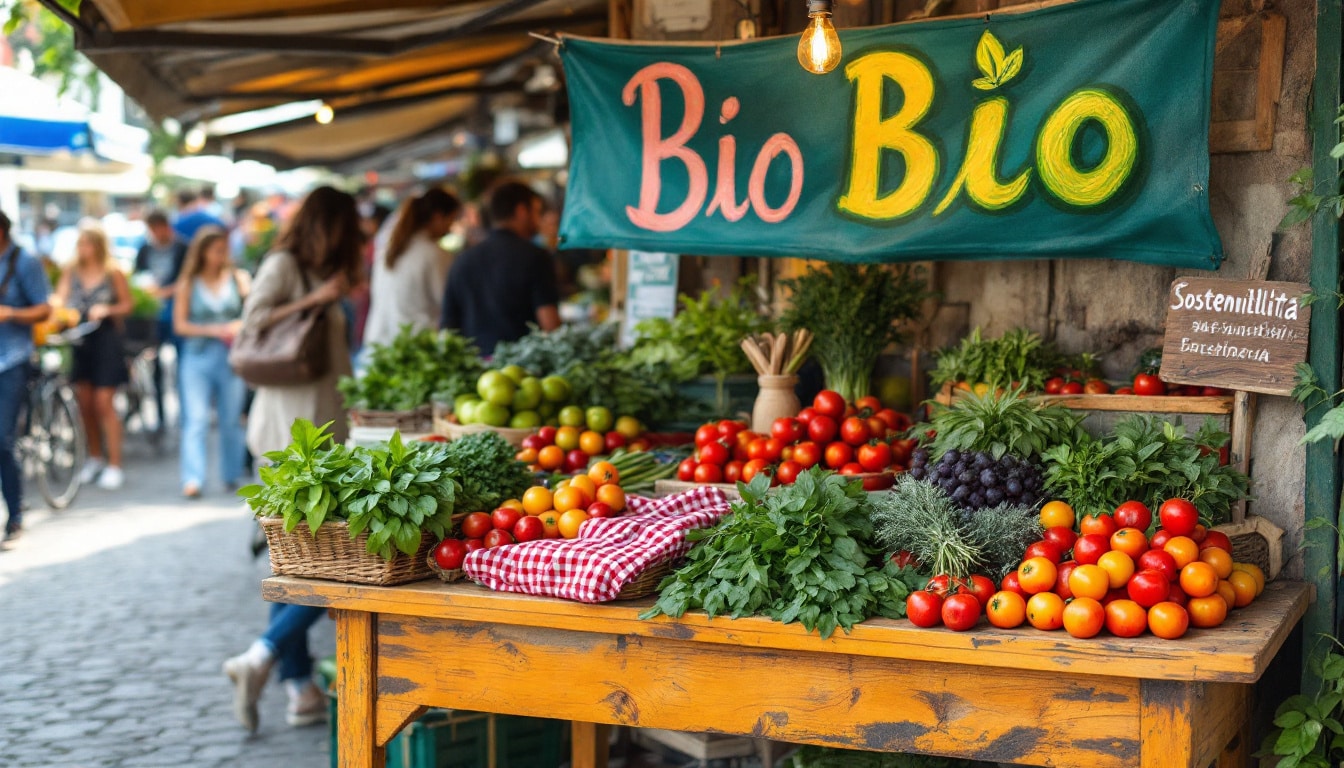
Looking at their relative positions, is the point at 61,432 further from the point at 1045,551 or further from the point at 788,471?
the point at 1045,551

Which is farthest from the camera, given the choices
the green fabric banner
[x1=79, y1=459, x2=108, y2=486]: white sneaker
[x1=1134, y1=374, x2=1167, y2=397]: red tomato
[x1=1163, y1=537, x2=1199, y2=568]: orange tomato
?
[x1=79, y1=459, x2=108, y2=486]: white sneaker

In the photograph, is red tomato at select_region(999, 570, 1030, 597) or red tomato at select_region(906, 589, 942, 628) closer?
red tomato at select_region(906, 589, 942, 628)

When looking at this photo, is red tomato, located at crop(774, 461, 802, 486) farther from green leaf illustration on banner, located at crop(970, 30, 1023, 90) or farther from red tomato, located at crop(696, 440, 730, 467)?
green leaf illustration on banner, located at crop(970, 30, 1023, 90)

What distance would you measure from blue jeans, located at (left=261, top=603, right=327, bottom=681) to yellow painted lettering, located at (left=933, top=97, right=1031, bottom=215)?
3.29 meters

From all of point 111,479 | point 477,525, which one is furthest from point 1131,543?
point 111,479

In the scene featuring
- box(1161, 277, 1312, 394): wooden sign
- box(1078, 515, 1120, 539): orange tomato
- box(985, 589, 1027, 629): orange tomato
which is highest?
box(1161, 277, 1312, 394): wooden sign

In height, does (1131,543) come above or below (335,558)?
above

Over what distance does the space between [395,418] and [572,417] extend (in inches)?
44.3

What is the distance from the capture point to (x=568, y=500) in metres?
4.15

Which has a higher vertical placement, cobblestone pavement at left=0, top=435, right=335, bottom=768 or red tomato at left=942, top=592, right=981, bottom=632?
red tomato at left=942, top=592, right=981, bottom=632

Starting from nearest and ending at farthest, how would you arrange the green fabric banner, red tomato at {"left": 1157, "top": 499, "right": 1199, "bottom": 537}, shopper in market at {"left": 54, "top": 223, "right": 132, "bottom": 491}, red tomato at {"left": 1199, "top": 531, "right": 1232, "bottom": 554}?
red tomato at {"left": 1157, "top": 499, "right": 1199, "bottom": 537}
red tomato at {"left": 1199, "top": 531, "right": 1232, "bottom": 554}
the green fabric banner
shopper in market at {"left": 54, "top": 223, "right": 132, "bottom": 491}

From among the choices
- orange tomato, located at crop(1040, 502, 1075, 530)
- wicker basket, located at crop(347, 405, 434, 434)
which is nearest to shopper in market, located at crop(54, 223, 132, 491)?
wicker basket, located at crop(347, 405, 434, 434)

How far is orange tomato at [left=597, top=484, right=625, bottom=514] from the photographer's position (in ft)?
13.7

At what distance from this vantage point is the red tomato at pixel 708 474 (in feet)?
14.9
